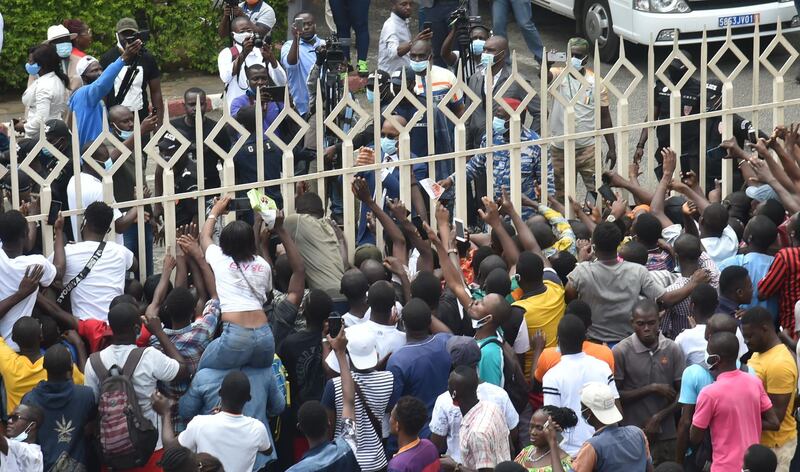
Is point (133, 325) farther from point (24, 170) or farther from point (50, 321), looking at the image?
point (24, 170)

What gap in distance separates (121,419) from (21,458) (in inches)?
23.6

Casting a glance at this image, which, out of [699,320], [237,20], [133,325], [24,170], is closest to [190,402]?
[133,325]

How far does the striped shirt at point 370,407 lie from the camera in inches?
318

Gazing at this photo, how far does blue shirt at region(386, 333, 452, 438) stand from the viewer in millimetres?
8234

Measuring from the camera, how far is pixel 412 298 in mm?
8609

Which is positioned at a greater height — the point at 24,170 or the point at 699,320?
the point at 24,170

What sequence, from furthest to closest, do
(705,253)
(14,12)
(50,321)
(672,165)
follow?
(14,12) < (672,165) < (705,253) < (50,321)

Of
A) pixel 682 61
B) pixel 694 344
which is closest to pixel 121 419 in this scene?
pixel 694 344

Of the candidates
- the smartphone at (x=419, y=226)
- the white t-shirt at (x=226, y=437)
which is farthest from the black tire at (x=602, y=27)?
the white t-shirt at (x=226, y=437)

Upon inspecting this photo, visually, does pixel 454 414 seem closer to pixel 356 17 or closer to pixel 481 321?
pixel 481 321

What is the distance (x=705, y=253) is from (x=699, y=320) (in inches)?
28.0

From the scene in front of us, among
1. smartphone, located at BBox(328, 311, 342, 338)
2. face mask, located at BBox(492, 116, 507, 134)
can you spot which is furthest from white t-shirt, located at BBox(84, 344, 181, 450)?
face mask, located at BBox(492, 116, 507, 134)

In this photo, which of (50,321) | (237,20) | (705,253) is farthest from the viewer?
(237,20)

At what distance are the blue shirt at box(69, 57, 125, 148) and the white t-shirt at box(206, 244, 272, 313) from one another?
279 centimetres
